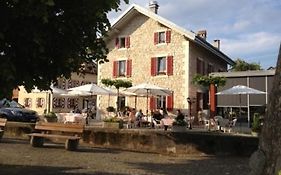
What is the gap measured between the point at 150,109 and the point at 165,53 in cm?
422

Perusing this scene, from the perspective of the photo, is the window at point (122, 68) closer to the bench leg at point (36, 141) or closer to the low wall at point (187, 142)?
the low wall at point (187, 142)

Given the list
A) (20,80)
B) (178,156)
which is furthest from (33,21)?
(178,156)

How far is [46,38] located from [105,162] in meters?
4.79

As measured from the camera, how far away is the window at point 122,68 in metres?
35.9

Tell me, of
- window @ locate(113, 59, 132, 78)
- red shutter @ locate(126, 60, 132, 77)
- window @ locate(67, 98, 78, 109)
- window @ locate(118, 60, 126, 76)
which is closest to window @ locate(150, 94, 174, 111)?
red shutter @ locate(126, 60, 132, 77)

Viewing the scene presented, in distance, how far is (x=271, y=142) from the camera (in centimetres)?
540

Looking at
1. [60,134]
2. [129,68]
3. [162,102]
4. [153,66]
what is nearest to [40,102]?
[129,68]

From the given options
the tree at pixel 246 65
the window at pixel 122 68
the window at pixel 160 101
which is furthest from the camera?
the tree at pixel 246 65

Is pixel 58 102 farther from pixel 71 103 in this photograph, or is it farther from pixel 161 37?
pixel 161 37

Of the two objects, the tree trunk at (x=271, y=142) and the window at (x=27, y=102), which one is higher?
the window at (x=27, y=102)

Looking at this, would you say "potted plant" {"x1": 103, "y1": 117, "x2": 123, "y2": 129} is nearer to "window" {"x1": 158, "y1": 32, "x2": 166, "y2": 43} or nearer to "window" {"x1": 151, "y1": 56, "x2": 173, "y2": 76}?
"window" {"x1": 151, "y1": 56, "x2": 173, "y2": 76}

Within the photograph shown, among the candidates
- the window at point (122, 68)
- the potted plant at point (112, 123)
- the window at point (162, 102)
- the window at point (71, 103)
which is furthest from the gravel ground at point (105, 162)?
the window at point (71, 103)

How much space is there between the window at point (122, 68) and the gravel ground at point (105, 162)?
816 inches

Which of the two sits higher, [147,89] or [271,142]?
[147,89]
